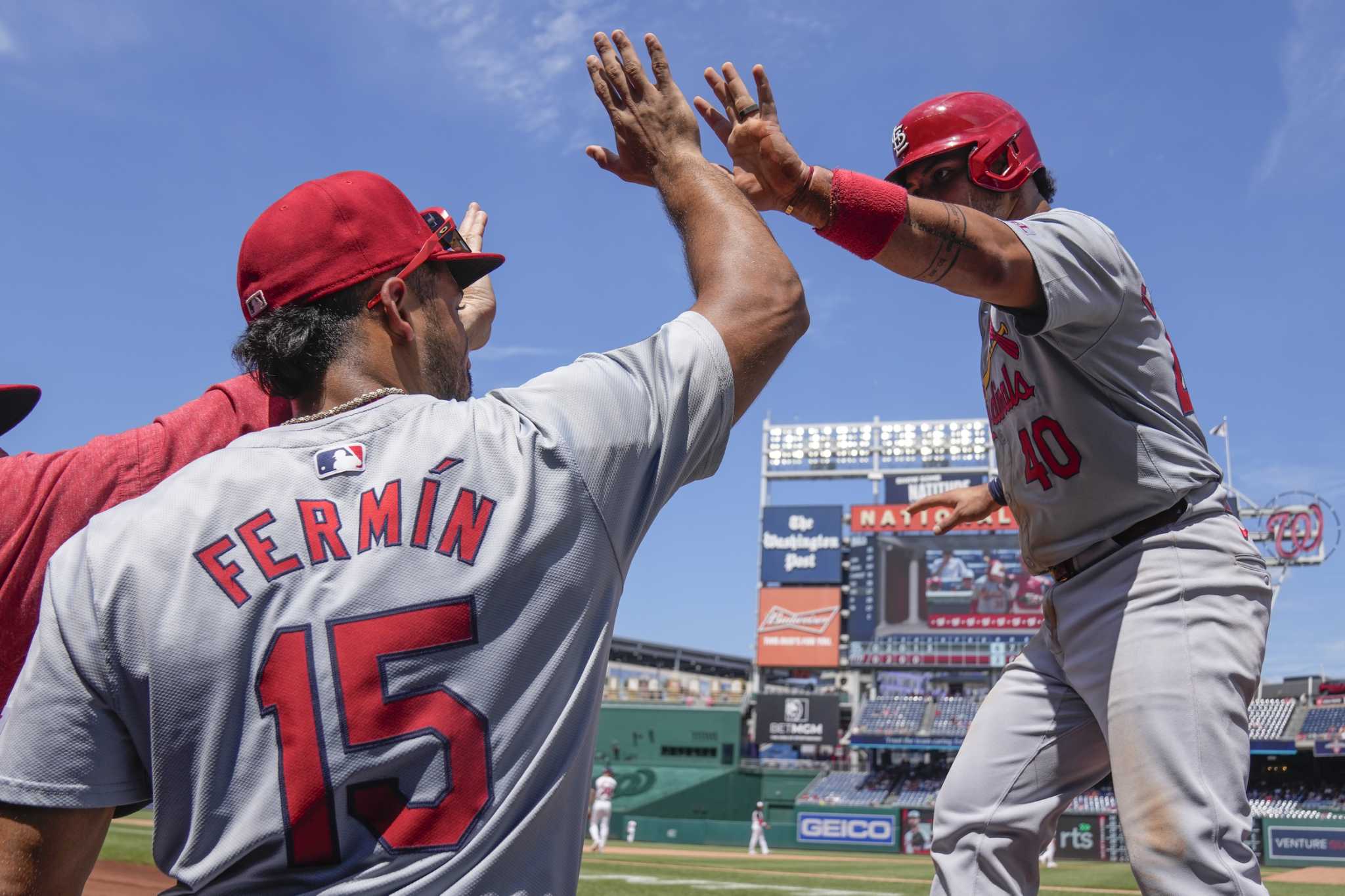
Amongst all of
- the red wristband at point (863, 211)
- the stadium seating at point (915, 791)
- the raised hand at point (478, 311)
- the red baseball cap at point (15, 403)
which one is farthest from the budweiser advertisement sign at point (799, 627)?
the red baseball cap at point (15, 403)

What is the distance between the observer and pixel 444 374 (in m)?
1.84

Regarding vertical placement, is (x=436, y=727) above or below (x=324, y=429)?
below

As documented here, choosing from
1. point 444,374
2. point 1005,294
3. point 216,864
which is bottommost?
point 216,864

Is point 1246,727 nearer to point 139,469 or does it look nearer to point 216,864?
point 216,864

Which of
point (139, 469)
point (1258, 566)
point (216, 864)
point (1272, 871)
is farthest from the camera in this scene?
point (1272, 871)

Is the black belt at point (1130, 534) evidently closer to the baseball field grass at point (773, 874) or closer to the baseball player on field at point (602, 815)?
the baseball field grass at point (773, 874)

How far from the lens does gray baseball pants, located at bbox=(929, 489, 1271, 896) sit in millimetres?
2625

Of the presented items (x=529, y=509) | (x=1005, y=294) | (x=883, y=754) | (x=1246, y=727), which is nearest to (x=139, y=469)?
(x=529, y=509)

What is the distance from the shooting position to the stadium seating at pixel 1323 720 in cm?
3259

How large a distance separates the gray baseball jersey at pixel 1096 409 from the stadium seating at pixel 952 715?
113 feet

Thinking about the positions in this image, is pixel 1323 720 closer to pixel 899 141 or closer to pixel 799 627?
pixel 799 627

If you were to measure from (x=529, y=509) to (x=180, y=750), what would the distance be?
52cm

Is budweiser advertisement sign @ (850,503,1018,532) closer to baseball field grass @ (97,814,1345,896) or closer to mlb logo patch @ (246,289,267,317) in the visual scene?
baseball field grass @ (97,814,1345,896)

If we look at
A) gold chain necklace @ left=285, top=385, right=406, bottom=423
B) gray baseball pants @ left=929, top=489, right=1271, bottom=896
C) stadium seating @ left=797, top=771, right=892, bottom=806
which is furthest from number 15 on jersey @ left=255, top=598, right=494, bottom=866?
stadium seating @ left=797, top=771, right=892, bottom=806
